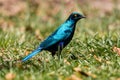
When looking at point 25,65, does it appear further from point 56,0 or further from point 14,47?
point 56,0

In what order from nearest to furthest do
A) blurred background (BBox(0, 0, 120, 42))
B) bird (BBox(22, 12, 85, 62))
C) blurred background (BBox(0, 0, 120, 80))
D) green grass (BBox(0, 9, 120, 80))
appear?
green grass (BBox(0, 9, 120, 80)), blurred background (BBox(0, 0, 120, 80)), bird (BBox(22, 12, 85, 62)), blurred background (BBox(0, 0, 120, 42))

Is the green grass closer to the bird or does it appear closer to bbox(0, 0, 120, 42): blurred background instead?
the bird

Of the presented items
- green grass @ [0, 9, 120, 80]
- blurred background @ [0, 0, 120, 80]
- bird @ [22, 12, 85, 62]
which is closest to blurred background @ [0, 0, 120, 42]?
blurred background @ [0, 0, 120, 80]

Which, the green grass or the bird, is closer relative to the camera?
the green grass

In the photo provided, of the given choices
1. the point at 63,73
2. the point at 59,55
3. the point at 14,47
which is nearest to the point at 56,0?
the point at 14,47

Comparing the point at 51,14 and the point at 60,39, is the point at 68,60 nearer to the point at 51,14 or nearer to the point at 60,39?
the point at 60,39

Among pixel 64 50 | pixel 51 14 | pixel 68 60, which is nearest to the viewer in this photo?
pixel 68 60

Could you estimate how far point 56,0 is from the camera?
41.9 ft

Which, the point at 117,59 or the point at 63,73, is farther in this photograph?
the point at 117,59

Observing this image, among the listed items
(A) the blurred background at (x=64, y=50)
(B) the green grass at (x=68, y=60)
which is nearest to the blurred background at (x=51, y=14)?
(A) the blurred background at (x=64, y=50)

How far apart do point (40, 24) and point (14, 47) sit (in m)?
3.77

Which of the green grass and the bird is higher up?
the bird

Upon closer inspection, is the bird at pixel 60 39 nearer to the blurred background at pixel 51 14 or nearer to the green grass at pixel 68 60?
the green grass at pixel 68 60

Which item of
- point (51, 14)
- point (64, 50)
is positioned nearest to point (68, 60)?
point (64, 50)
